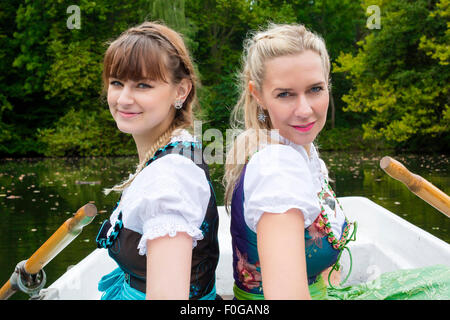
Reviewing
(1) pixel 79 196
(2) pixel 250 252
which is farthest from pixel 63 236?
(1) pixel 79 196

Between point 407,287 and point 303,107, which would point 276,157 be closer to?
point 303,107

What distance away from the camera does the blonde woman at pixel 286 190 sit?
47.0 inches

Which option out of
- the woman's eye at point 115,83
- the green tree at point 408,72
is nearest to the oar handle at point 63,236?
the woman's eye at point 115,83

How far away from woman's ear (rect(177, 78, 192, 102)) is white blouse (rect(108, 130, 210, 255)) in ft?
0.98

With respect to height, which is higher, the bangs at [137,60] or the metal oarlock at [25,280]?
the bangs at [137,60]

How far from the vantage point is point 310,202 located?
1.26 m

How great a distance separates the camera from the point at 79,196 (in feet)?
30.4

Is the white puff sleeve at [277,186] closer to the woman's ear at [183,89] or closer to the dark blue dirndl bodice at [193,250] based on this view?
the dark blue dirndl bodice at [193,250]

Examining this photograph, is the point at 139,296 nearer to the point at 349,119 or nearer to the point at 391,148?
the point at 391,148

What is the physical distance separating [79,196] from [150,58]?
322 inches

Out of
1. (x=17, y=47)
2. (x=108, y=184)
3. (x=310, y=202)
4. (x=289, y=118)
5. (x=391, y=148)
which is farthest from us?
(x=17, y=47)

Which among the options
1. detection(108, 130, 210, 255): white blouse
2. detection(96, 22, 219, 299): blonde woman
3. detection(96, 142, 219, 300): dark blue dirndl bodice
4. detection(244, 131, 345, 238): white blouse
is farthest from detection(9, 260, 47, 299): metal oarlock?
detection(244, 131, 345, 238): white blouse
